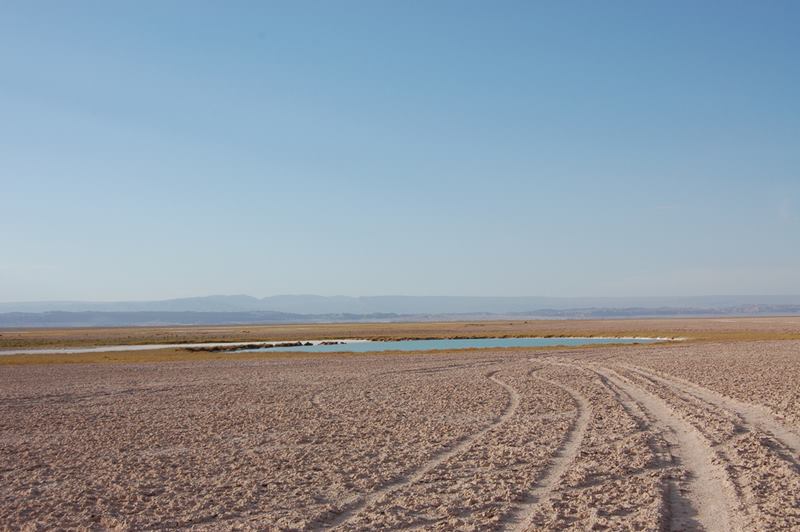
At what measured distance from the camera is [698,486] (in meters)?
10.4

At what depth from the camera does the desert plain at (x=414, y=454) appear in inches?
371

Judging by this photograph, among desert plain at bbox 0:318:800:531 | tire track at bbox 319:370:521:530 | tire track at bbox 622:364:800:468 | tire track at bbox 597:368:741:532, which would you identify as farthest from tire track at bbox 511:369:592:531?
tire track at bbox 622:364:800:468

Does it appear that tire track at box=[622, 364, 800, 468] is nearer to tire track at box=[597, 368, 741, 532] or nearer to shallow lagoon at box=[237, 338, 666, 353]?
tire track at box=[597, 368, 741, 532]

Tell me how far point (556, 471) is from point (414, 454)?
2.77m

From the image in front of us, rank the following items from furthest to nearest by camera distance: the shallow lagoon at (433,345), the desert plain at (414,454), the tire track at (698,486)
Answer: the shallow lagoon at (433,345) → the desert plain at (414,454) → the tire track at (698,486)

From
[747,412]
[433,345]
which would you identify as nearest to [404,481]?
[747,412]

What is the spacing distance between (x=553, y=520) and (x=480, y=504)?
3.80 feet

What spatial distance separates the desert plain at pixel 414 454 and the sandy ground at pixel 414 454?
49 mm

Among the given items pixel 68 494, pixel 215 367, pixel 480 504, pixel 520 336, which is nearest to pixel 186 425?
pixel 68 494

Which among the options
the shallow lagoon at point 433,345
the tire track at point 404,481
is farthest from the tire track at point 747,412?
the shallow lagoon at point 433,345

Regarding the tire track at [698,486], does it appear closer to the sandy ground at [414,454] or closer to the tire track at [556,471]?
the sandy ground at [414,454]

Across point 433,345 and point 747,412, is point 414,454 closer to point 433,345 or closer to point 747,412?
point 747,412

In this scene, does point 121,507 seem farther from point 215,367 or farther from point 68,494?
point 215,367

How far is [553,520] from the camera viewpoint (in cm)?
888
